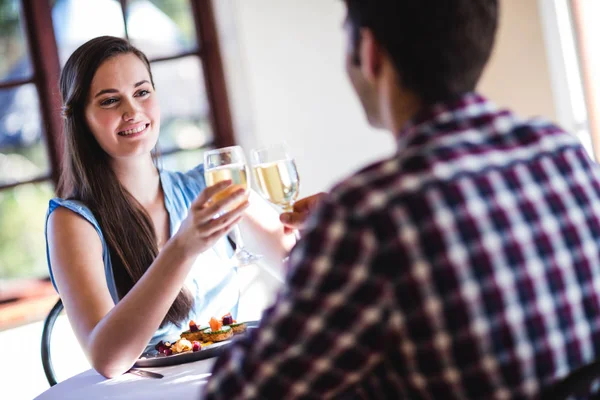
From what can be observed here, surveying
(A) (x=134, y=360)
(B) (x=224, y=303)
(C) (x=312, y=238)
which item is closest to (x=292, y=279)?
(C) (x=312, y=238)

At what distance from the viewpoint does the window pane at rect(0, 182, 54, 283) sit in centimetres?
362

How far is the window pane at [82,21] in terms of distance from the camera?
3678mm

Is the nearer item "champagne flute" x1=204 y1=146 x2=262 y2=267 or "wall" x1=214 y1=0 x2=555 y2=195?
"champagne flute" x1=204 y1=146 x2=262 y2=267

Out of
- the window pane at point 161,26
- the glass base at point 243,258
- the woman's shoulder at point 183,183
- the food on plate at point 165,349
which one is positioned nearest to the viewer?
the food on plate at point 165,349

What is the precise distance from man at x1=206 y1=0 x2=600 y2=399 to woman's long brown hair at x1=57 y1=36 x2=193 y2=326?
3.90 feet

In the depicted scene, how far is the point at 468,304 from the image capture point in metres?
0.73

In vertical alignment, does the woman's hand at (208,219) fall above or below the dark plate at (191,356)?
above

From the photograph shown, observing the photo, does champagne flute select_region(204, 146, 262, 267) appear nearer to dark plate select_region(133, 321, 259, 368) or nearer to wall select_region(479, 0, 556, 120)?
dark plate select_region(133, 321, 259, 368)

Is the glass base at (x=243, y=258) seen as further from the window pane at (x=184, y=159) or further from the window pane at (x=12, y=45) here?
the window pane at (x=12, y=45)

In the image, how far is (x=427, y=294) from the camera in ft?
2.36

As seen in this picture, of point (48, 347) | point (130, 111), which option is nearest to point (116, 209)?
point (130, 111)

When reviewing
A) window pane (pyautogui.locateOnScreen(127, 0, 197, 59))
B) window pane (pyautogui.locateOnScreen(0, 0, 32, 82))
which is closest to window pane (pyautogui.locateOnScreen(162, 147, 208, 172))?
window pane (pyautogui.locateOnScreen(127, 0, 197, 59))

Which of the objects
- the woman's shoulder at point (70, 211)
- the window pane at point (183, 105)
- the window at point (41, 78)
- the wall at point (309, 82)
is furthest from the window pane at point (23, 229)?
the woman's shoulder at point (70, 211)

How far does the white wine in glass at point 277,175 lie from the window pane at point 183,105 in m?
2.44
